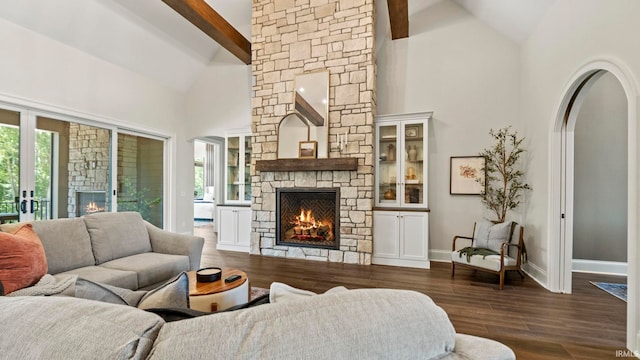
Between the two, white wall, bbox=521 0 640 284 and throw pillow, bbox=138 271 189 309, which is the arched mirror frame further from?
throw pillow, bbox=138 271 189 309

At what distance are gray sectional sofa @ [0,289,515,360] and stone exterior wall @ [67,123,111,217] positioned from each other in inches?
191

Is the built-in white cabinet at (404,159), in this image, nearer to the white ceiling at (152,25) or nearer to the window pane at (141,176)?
the white ceiling at (152,25)

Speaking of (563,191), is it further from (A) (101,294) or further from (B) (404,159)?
(A) (101,294)

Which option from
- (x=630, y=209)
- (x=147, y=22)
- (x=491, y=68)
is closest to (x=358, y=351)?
(x=630, y=209)

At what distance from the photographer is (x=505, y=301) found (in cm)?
302

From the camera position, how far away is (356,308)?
65 centimetres

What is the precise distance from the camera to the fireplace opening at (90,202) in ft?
15.1

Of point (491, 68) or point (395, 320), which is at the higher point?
point (491, 68)

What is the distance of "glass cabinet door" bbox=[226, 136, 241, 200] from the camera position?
19.1 ft

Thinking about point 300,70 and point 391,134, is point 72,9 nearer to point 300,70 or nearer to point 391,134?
point 300,70

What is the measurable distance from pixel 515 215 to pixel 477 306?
2138mm

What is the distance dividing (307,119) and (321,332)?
4.47 metres

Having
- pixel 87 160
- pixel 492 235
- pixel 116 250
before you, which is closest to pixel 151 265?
pixel 116 250

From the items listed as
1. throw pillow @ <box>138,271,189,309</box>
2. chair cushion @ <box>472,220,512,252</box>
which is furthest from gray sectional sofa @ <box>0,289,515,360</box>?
chair cushion @ <box>472,220,512,252</box>
